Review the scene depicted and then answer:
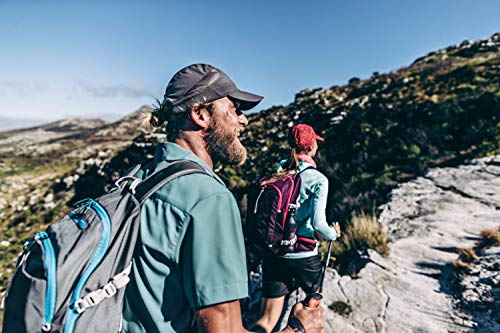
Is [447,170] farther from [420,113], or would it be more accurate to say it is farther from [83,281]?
[83,281]

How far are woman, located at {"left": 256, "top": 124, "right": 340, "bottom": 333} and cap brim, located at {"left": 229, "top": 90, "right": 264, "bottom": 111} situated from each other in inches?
61.7

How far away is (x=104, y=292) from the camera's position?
1172mm

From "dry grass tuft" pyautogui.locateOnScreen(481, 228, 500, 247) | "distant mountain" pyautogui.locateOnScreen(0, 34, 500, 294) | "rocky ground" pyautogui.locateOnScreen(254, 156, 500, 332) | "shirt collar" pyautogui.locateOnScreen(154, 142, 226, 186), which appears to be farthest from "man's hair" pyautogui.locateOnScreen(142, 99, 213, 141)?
"dry grass tuft" pyautogui.locateOnScreen(481, 228, 500, 247)

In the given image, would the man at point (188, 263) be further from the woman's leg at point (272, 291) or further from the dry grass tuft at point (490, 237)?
the dry grass tuft at point (490, 237)

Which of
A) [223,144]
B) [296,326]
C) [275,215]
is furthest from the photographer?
[275,215]

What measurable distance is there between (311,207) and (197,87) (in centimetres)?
208

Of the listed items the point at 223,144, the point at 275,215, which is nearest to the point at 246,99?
the point at 223,144

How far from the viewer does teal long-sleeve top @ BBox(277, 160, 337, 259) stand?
129 inches

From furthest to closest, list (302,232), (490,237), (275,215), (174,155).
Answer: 1. (490,237)
2. (302,232)
3. (275,215)
4. (174,155)

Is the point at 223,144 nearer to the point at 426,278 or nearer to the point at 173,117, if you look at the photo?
the point at 173,117

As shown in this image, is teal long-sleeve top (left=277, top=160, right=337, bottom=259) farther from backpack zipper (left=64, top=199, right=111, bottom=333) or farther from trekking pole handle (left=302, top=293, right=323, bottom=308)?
backpack zipper (left=64, top=199, right=111, bottom=333)

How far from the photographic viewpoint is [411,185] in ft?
26.5

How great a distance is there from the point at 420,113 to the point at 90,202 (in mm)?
14934

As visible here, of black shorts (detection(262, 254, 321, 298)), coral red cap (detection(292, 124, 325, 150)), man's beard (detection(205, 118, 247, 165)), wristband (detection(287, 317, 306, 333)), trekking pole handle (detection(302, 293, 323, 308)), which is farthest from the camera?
coral red cap (detection(292, 124, 325, 150))
